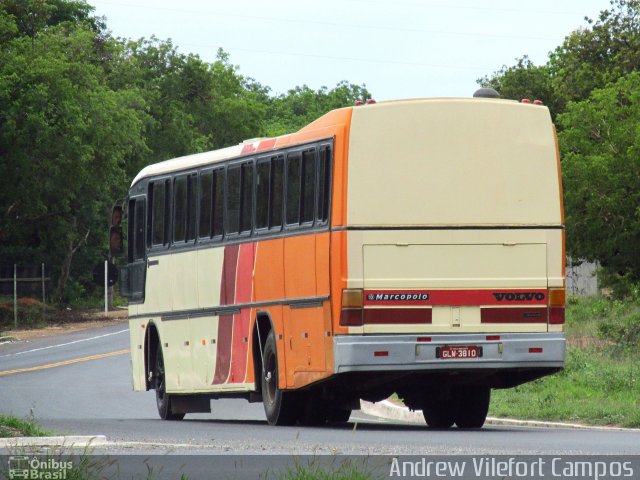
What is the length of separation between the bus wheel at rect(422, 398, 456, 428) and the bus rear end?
A: 76.1 inches

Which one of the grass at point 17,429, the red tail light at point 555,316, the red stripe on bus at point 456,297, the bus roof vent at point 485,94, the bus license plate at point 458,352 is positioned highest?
the bus roof vent at point 485,94

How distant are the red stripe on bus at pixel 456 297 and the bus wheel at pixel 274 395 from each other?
2096 millimetres

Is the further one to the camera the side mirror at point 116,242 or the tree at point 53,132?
the tree at point 53,132

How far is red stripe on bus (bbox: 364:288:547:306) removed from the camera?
18.2 metres

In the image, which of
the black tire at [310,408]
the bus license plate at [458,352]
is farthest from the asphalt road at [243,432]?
the bus license plate at [458,352]

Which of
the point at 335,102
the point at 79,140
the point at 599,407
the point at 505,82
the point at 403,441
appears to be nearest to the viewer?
the point at 403,441

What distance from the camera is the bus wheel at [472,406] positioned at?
66.3ft

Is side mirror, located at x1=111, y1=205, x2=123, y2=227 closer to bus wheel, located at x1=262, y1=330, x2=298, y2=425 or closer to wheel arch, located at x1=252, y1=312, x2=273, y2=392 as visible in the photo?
wheel arch, located at x1=252, y1=312, x2=273, y2=392

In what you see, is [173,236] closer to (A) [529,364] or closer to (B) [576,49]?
→ (A) [529,364]

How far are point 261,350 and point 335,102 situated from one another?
158 meters

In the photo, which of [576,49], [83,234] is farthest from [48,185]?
[576,49]

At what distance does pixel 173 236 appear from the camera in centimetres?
2342

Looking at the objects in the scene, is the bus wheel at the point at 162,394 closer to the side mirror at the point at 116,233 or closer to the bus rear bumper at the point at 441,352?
the side mirror at the point at 116,233

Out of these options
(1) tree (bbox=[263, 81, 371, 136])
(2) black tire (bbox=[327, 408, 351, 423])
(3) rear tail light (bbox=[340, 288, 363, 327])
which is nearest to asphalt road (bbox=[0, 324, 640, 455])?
(2) black tire (bbox=[327, 408, 351, 423])
